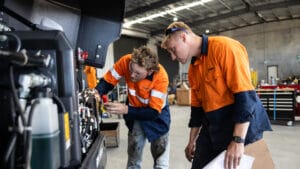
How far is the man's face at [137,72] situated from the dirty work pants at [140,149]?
0.96 ft

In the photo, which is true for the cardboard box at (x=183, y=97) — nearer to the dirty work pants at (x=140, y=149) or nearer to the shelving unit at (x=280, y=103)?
the shelving unit at (x=280, y=103)

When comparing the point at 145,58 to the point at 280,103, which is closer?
the point at 145,58

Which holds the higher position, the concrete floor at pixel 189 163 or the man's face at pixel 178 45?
the man's face at pixel 178 45

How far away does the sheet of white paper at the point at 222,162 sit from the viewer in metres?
1.25

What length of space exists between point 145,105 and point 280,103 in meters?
4.08

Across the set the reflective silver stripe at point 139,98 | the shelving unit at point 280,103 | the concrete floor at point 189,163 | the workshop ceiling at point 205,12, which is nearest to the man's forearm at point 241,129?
the reflective silver stripe at point 139,98

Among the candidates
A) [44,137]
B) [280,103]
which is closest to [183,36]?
[44,137]

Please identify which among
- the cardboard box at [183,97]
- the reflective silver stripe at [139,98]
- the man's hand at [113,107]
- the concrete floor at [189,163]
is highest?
the reflective silver stripe at [139,98]

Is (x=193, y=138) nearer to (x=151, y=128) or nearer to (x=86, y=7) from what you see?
(x=151, y=128)

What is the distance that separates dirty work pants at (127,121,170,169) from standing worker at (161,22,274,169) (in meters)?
0.35

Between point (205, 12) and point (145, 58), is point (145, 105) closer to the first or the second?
point (145, 58)

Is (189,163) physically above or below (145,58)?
below

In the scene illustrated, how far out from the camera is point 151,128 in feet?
5.65

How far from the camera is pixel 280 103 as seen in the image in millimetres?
4988
